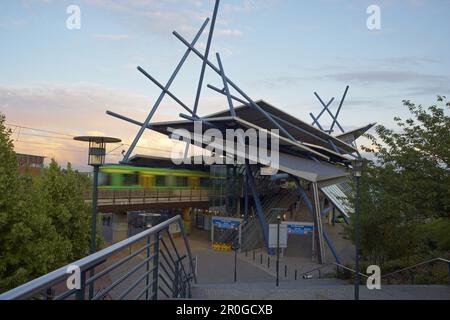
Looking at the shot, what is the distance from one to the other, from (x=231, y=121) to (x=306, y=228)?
1002 centimetres

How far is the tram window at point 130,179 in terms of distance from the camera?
107 ft

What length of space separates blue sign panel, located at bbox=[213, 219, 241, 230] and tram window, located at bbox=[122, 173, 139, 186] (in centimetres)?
745

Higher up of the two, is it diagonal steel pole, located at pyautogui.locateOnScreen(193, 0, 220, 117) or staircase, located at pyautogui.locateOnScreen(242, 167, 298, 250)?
diagonal steel pole, located at pyautogui.locateOnScreen(193, 0, 220, 117)

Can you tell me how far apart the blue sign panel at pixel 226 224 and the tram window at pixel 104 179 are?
9.53 meters

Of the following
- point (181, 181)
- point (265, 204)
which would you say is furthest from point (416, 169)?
point (265, 204)

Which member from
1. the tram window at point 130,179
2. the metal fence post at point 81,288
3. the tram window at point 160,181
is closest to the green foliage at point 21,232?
the metal fence post at point 81,288

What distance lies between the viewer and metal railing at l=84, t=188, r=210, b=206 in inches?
1098

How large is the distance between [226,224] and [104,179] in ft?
34.6

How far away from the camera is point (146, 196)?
31.9m

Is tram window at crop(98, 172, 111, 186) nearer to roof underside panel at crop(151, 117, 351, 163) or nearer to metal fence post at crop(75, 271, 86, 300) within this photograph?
roof underside panel at crop(151, 117, 351, 163)

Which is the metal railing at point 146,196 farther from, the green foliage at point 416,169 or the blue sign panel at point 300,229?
the green foliage at point 416,169

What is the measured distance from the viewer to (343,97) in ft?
213

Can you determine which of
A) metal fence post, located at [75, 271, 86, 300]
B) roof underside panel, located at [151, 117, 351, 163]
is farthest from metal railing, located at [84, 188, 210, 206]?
metal fence post, located at [75, 271, 86, 300]

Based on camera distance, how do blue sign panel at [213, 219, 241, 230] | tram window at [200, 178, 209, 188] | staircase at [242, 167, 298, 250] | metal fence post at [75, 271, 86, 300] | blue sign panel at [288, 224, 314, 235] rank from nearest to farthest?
metal fence post at [75, 271, 86, 300]
blue sign panel at [288, 224, 314, 235]
blue sign panel at [213, 219, 241, 230]
staircase at [242, 167, 298, 250]
tram window at [200, 178, 209, 188]
